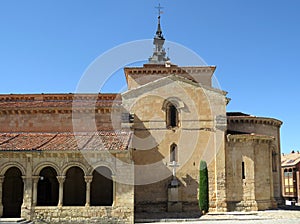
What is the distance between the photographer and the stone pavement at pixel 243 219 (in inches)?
880

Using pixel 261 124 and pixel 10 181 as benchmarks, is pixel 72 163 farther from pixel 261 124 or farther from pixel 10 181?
pixel 261 124

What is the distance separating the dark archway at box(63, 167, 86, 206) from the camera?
26.3 metres

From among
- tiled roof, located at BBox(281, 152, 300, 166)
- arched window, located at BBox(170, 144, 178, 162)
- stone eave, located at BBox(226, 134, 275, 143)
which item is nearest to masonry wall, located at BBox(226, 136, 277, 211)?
stone eave, located at BBox(226, 134, 275, 143)

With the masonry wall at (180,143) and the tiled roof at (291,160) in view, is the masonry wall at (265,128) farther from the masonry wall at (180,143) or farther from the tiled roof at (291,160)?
the tiled roof at (291,160)

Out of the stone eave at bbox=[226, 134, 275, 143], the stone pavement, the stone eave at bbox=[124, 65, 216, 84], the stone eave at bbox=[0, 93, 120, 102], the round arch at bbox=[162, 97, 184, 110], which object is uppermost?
the stone eave at bbox=[124, 65, 216, 84]

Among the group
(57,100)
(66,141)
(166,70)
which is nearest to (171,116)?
(166,70)

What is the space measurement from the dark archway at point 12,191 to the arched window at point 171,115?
10.9 m

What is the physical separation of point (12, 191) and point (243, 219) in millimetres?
15355

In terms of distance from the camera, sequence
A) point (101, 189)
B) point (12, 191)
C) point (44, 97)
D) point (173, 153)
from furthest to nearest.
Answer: point (44, 97) → point (173, 153) → point (101, 189) → point (12, 191)

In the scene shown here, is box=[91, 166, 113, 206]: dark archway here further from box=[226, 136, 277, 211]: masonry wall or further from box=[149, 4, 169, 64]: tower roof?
box=[149, 4, 169, 64]: tower roof

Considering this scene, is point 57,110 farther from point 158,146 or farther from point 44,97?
point 158,146

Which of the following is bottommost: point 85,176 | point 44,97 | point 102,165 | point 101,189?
point 101,189

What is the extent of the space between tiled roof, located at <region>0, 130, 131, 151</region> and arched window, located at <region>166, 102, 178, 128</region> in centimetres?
320

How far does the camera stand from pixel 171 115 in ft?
90.3
